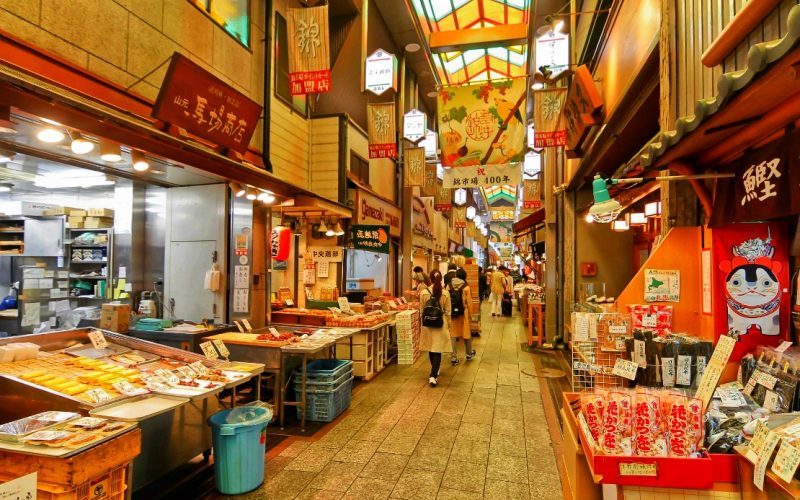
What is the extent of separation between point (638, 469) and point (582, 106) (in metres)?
5.91

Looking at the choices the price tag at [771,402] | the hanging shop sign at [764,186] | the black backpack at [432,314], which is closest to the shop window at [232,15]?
the black backpack at [432,314]

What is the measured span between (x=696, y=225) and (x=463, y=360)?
7002 mm

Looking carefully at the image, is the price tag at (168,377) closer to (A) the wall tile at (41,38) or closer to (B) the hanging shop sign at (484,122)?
(A) the wall tile at (41,38)

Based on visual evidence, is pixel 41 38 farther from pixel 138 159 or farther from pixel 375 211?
pixel 375 211

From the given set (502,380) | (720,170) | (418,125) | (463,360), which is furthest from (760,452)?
(418,125)

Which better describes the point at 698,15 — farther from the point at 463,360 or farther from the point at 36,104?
the point at 463,360

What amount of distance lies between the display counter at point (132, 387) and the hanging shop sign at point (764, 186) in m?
4.51

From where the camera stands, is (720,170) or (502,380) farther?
(502,380)

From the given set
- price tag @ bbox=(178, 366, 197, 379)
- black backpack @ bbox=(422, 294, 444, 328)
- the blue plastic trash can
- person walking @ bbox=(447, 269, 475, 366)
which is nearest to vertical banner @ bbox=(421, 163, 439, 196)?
person walking @ bbox=(447, 269, 475, 366)

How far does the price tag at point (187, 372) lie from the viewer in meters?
4.51

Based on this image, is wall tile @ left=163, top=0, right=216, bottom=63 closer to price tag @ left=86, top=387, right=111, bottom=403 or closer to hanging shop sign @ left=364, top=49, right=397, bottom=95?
hanging shop sign @ left=364, top=49, right=397, bottom=95

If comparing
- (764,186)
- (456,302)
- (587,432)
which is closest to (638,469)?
(587,432)

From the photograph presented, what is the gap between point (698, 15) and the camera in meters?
3.75

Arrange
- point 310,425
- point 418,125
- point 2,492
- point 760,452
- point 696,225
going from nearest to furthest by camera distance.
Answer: point 2,492, point 760,452, point 696,225, point 310,425, point 418,125
